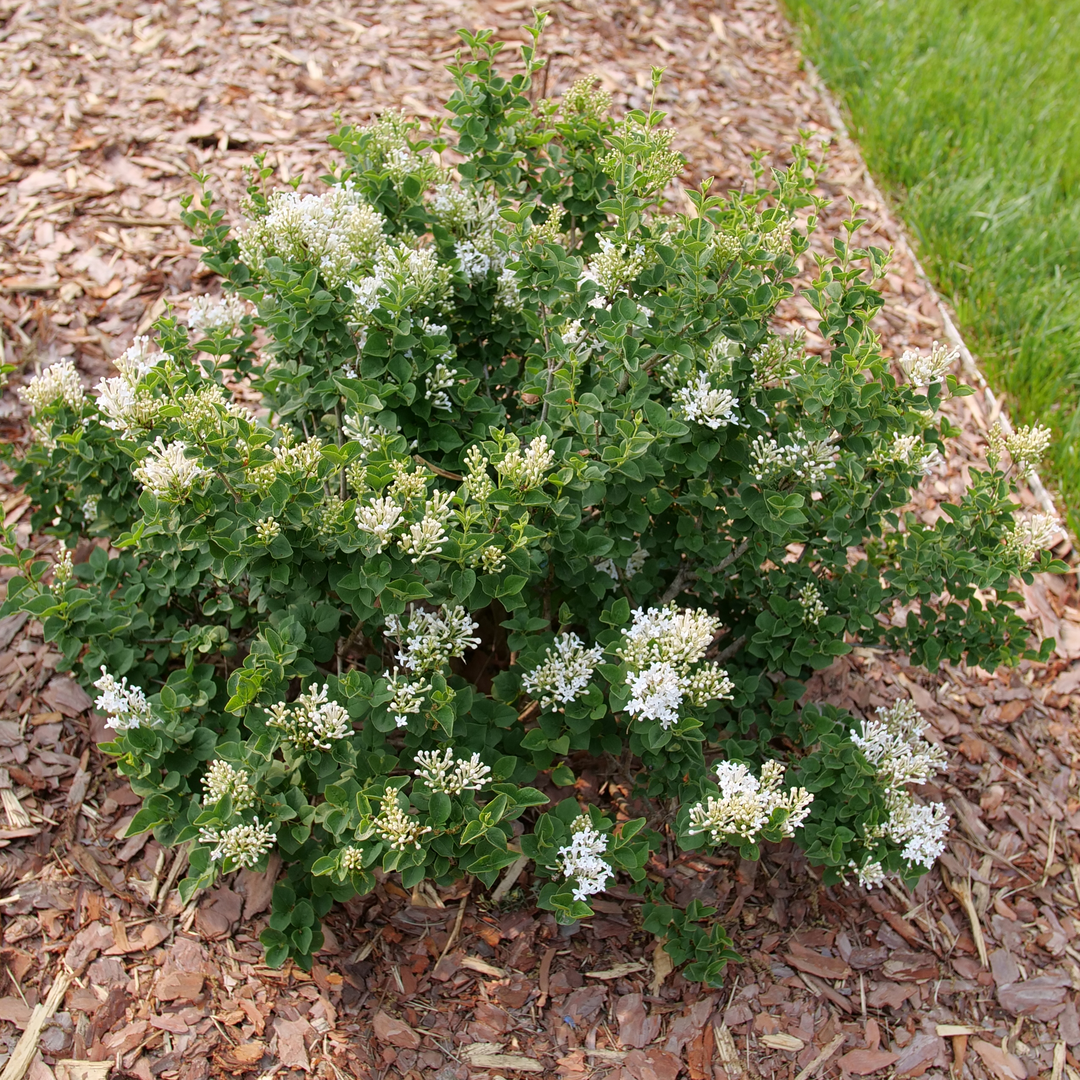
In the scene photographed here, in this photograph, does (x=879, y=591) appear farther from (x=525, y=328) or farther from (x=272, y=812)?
(x=272, y=812)

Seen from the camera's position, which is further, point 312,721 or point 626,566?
point 626,566

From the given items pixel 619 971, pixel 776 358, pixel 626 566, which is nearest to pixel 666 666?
pixel 626 566

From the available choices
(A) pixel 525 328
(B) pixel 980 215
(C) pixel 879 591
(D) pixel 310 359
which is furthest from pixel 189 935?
(B) pixel 980 215

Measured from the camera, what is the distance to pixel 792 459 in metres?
2.43

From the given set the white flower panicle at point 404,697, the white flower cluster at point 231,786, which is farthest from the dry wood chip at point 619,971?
the white flower cluster at point 231,786

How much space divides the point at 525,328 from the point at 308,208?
2.16ft

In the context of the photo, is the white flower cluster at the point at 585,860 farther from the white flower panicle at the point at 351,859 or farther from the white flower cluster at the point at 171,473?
the white flower cluster at the point at 171,473

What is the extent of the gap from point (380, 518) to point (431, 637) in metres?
0.32

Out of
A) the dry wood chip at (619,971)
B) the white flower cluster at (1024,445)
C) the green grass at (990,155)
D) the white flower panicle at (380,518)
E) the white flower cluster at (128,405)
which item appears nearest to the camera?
the white flower panicle at (380,518)

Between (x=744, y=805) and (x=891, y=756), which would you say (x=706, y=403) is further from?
(x=891, y=756)

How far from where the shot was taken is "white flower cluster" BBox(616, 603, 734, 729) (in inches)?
84.7

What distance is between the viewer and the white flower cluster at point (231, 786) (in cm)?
214

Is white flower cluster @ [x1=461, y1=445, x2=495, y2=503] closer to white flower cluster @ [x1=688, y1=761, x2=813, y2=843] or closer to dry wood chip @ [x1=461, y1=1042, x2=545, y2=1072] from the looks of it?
white flower cluster @ [x1=688, y1=761, x2=813, y2=843]

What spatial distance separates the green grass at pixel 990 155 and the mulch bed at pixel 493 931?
17.2 inches
